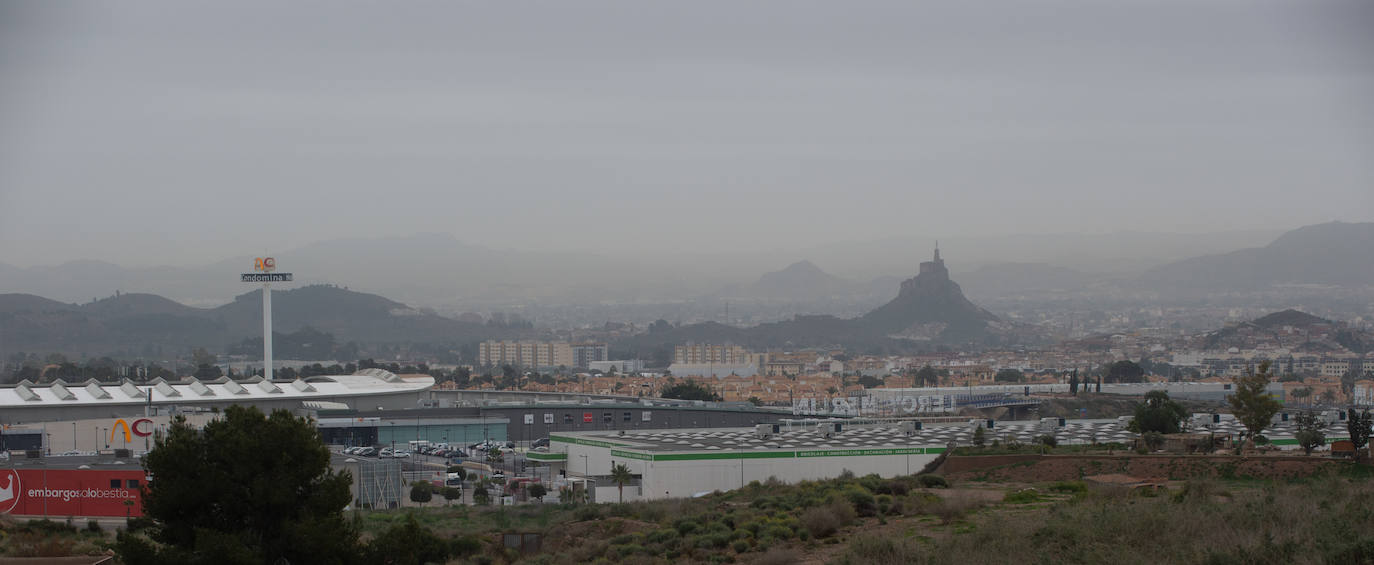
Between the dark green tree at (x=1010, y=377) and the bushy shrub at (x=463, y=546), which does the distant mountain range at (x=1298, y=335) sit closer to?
the dark green tree at (x=1010, y=377)

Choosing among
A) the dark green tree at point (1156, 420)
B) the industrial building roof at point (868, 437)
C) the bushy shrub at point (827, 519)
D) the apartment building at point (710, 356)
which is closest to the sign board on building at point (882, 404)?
the industrial building roof at point (868, 437)

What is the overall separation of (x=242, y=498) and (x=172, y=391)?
1850 inches

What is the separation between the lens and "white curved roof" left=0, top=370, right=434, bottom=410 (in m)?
54.4

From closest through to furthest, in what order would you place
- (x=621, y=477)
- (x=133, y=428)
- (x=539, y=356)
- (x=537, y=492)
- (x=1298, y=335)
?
(x=621, y=477), (x=537, y=492), (x=133, y=428), (x=1298, y=335), (x=539, y=356)

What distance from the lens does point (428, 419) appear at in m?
55.3

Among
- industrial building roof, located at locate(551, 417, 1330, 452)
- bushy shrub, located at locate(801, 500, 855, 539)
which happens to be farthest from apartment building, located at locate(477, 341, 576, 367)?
bushy shrub, located at locate(801, 500, 855, 539)

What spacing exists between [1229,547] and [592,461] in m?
26.5

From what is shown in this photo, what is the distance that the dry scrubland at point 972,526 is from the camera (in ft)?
38.5

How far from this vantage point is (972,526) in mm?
15180

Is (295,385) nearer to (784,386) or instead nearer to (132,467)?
(132,467)

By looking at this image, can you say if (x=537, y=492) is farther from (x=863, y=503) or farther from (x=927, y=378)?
(x=927, y=378)

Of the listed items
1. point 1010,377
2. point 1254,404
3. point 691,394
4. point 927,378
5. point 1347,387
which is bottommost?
point 1347,387

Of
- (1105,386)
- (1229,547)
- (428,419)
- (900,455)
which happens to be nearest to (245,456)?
(1229,547)

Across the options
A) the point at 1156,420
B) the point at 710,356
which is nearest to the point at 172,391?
the point at 1156,420
